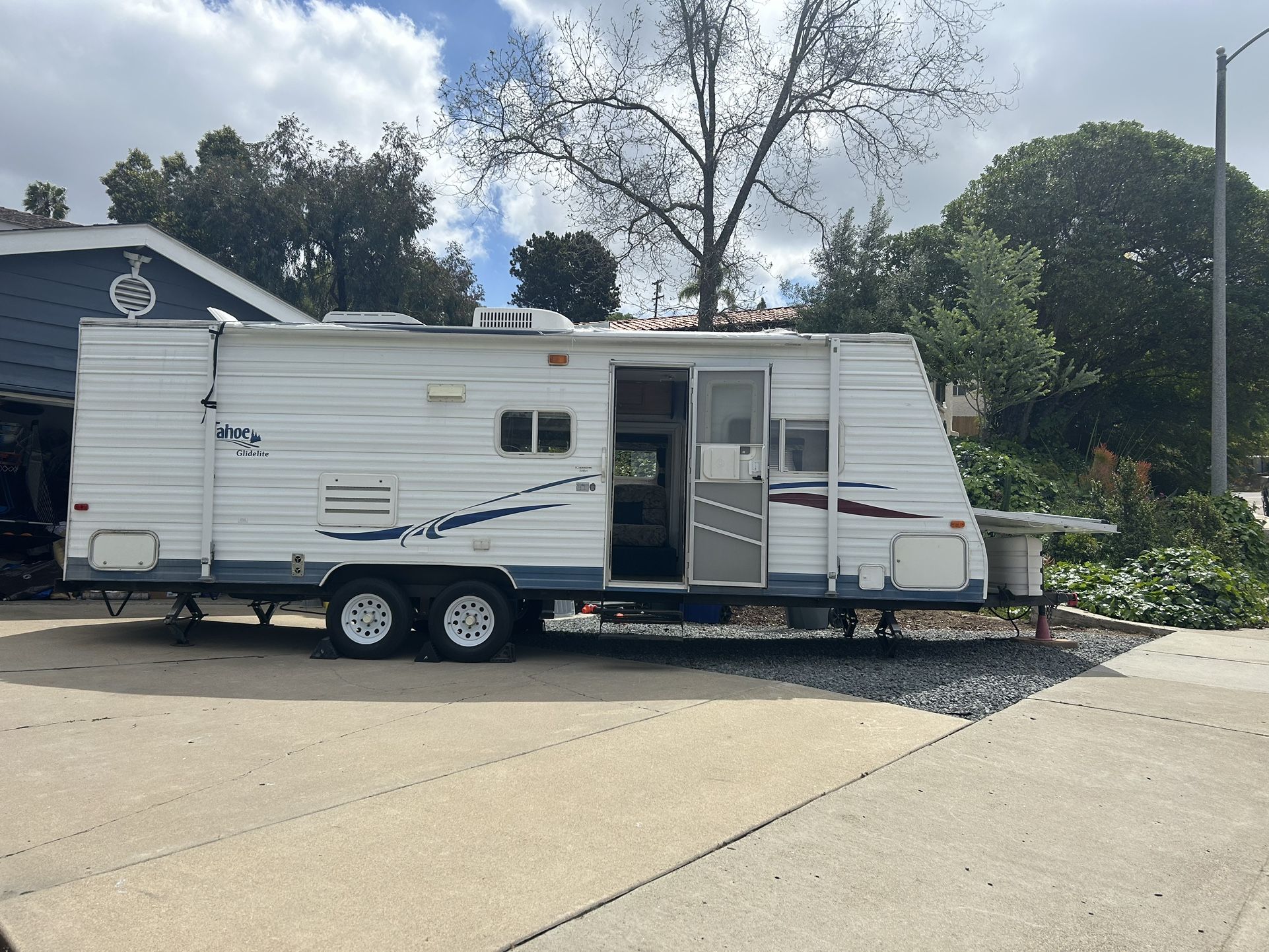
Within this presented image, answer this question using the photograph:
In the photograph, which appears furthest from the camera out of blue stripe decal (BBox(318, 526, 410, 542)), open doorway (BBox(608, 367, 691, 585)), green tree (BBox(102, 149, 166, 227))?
green tree (BBox(102, 149, 166, 227))

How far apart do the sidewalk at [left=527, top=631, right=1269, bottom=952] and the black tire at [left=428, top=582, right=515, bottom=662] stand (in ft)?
13.0

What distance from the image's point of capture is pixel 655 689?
22.0 ft

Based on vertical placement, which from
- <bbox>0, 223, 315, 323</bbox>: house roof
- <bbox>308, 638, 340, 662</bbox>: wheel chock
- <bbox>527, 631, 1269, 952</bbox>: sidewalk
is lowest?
<bbox>527, 631, 1269, 952</bbox>: sidewalk

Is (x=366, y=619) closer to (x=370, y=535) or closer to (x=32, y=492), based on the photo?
(x=370, y=535)

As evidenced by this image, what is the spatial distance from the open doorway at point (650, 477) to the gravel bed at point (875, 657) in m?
0.89

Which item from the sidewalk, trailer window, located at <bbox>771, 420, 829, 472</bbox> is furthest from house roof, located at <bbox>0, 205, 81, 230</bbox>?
the sidewalk

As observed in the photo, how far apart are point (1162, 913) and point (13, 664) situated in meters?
8.01

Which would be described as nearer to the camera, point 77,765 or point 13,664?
point 77,765

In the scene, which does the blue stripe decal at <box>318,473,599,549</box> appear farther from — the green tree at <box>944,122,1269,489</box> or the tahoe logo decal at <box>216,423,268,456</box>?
the green tree at <box>944,122,1269,489</box>

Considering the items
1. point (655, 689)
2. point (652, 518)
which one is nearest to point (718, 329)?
point (652, 518)

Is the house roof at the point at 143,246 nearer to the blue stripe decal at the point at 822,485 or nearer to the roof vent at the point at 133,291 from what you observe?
the roof vent at the point at 133,291

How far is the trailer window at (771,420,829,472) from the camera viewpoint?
7785 mm

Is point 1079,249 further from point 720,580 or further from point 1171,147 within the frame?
point 720,580

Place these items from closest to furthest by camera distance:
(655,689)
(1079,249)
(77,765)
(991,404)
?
(77,765) → (655,689) → (991,404) → (1079,249)
